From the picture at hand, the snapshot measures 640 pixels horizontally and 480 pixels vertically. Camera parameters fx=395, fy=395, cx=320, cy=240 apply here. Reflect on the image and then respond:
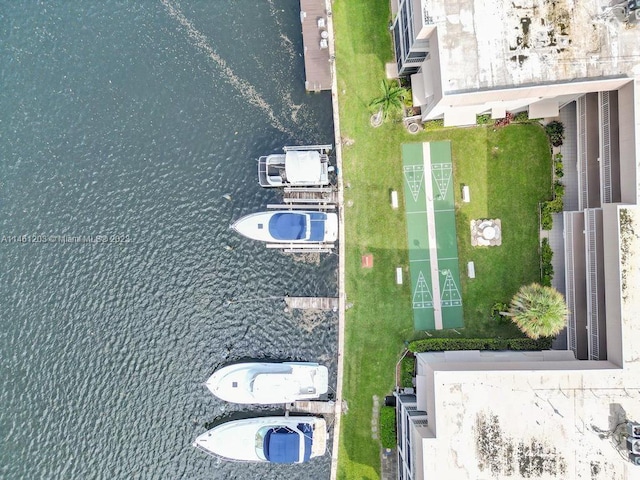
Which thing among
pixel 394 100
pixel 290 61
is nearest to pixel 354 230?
pixel 394 100

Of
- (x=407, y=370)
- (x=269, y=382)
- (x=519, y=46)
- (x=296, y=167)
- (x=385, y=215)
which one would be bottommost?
(x=269, y=382)

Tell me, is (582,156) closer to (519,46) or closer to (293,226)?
(519,46)

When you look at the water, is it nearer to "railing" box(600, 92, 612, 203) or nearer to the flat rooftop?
the flat rooftop

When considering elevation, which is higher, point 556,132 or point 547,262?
point 556,132

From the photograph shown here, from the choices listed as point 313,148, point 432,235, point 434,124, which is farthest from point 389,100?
point 432,235

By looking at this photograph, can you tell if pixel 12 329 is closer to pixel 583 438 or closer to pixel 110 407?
pixel 110 407

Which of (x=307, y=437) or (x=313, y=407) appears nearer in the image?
(x=307, y=437)

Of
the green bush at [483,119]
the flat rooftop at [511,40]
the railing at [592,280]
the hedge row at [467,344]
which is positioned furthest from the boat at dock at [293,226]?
the railing at [592,280]
